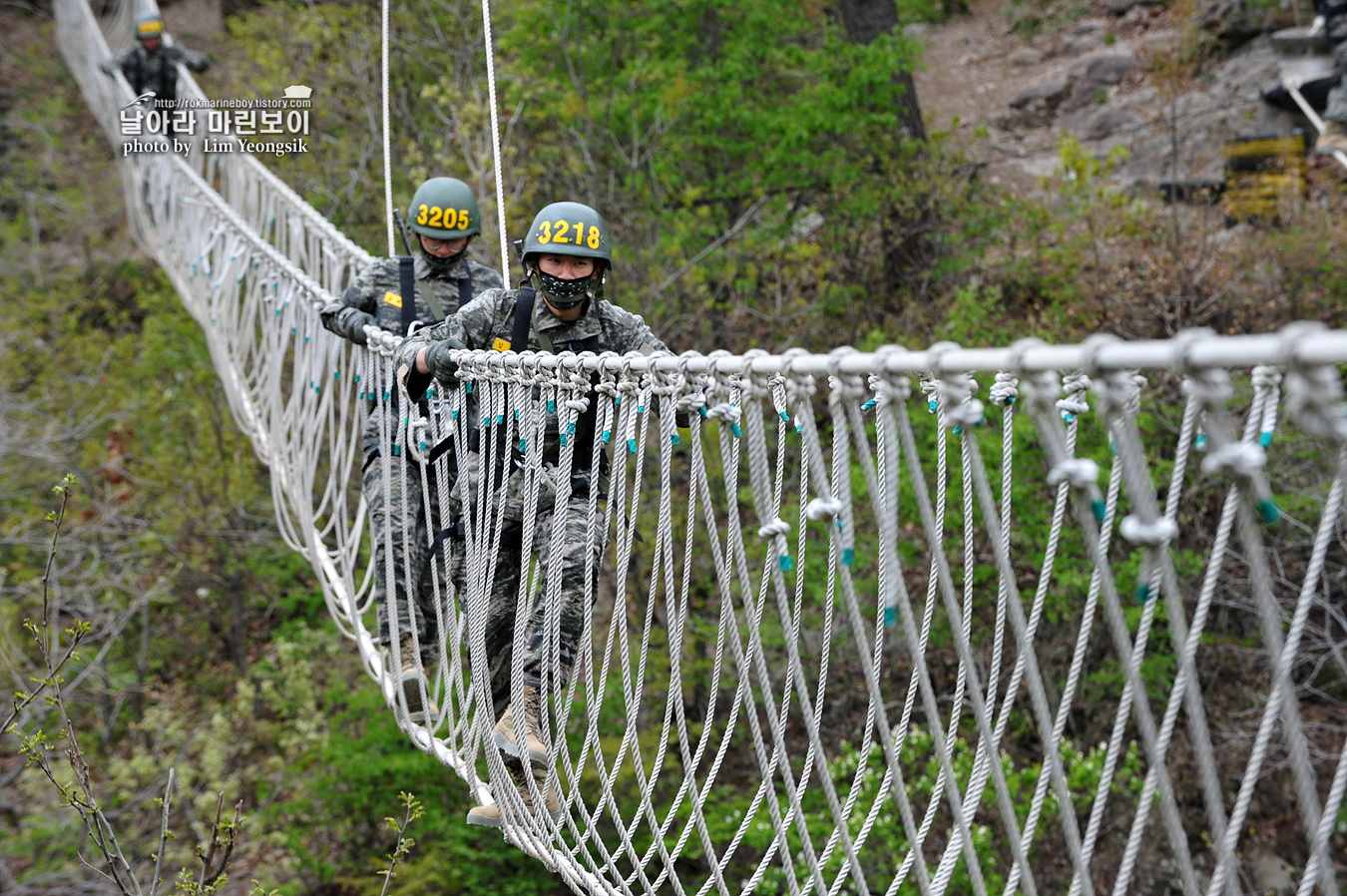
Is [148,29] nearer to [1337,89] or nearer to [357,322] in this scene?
[357,322]

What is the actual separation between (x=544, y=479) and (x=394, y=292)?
1.21 metres

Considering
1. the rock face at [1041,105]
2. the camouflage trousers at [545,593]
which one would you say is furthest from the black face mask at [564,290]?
the rock face at [1041,105]

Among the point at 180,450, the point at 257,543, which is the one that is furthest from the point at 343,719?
the point at 180,450

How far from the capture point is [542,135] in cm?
762

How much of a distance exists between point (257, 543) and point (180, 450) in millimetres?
960

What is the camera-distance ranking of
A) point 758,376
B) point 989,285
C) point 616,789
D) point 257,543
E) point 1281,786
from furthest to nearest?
point 257,543, point 989,285, point 1281,786, point 616,789, point 758,376

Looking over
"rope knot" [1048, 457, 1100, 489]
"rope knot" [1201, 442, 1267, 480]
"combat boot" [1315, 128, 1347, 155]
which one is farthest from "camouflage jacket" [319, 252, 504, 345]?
"combat boot" [1315, 128, 1347, 155]

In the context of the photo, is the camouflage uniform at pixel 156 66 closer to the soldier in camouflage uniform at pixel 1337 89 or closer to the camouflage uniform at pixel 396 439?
the camouflage uniform at pixel 396 439

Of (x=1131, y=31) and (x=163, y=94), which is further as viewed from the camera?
(x=1131, y=31)

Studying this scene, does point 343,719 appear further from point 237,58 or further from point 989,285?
point 237,58

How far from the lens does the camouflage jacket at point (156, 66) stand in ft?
24.2

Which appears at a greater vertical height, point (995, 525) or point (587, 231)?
point (587, 231)

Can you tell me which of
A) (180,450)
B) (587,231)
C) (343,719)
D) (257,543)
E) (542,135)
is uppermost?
(542,135)

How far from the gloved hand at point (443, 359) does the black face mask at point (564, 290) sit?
23 cm
